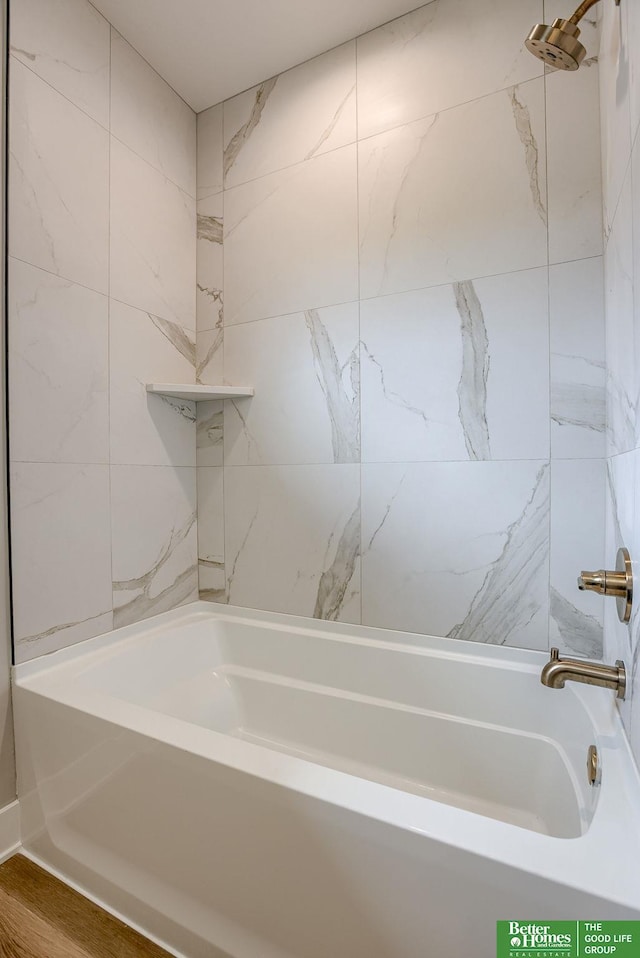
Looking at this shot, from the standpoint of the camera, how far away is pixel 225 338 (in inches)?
77.5

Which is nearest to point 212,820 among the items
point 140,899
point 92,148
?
point 140,899

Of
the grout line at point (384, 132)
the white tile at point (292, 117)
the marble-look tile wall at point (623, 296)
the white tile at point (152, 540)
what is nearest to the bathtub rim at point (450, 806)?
the marble-look tile wall at point (623, 296)

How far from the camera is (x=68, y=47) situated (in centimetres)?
149

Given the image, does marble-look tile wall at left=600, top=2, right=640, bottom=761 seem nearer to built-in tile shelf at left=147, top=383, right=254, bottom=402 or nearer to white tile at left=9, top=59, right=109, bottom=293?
built-in tile shelf at left=147, top=383, right=254, bottom=402

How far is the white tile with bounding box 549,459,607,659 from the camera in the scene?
1.34 m

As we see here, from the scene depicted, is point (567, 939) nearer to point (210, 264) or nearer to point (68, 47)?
point (210, 264)

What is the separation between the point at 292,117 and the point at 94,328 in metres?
1.15

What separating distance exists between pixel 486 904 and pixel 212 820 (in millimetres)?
542

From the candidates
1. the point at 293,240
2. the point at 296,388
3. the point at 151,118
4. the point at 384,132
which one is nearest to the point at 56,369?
the point at 296,388

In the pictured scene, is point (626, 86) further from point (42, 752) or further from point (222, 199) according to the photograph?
point (42, 752)

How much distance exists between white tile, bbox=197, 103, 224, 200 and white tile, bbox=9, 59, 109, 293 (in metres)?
0.48

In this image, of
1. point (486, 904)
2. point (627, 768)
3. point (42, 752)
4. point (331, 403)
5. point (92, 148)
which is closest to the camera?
point (486, 904)

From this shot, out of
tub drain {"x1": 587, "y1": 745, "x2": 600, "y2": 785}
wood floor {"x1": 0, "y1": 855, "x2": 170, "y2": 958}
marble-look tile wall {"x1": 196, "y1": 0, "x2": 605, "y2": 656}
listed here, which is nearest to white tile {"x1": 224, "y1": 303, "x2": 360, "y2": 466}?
marble-look tile wall {"x1": 196, "y1": 0, "x2": 605, "y2": 656}

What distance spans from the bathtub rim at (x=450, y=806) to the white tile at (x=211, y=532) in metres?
0.54
